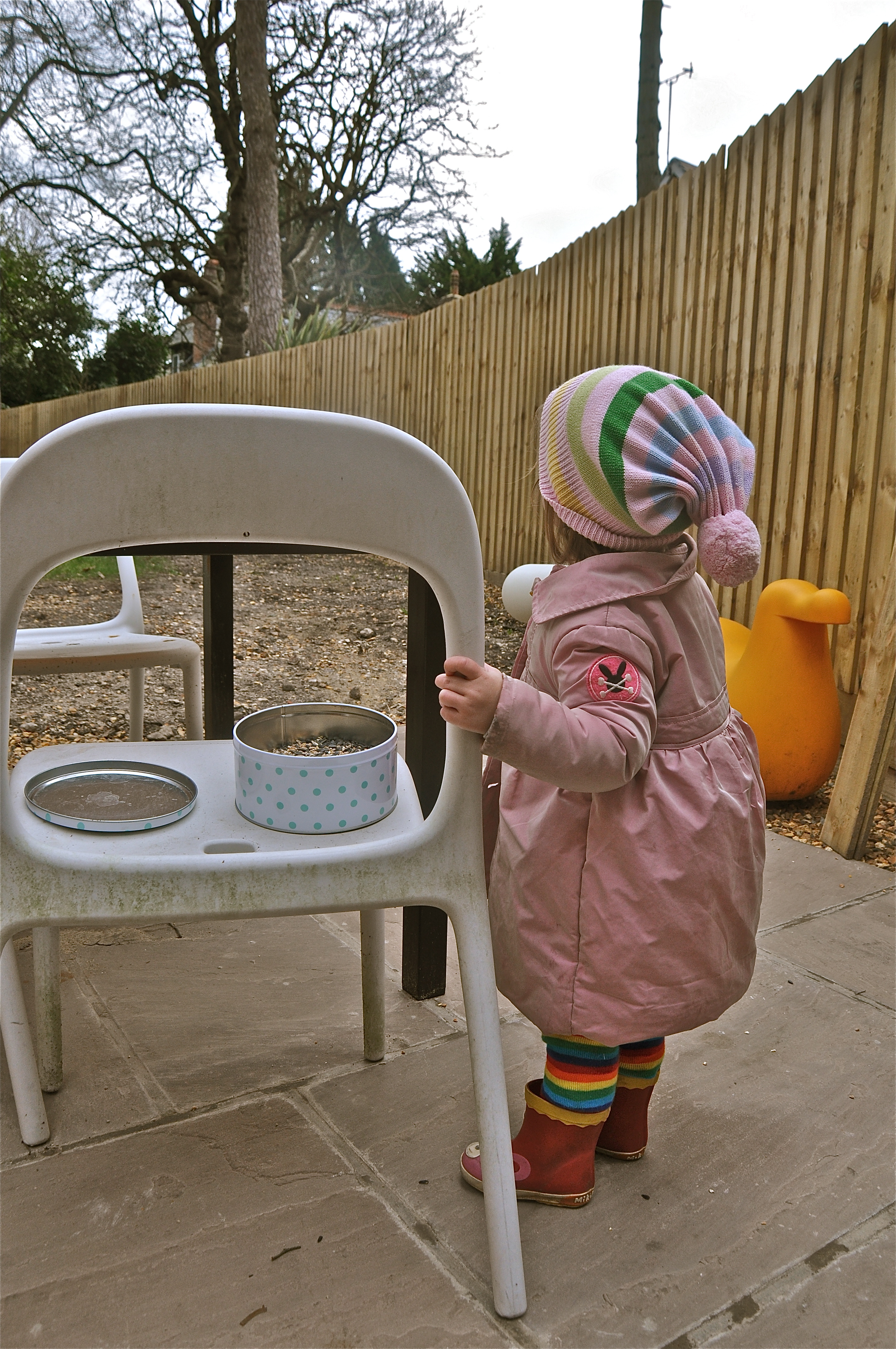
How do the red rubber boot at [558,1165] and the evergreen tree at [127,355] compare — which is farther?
the evergreen tree at [127,355]

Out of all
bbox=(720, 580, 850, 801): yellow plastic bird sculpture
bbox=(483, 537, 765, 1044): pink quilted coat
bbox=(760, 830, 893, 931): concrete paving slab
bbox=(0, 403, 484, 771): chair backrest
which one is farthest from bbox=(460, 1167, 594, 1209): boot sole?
bbox=(720, 580, 850, 801): yellow plastic bird sculpture

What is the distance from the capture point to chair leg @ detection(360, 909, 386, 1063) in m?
1.55

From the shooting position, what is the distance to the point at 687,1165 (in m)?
1.38

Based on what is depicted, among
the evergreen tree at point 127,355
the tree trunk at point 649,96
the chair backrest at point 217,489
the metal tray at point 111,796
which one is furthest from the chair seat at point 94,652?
the evergreen tree at point 127,355

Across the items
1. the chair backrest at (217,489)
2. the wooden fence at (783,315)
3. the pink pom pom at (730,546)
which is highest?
the wooden fence at (783,315)

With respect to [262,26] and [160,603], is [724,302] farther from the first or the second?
[262,26]

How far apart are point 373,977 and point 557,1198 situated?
431 mm

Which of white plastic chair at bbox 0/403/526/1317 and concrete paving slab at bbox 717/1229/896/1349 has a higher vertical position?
white plastic chair at bbox 0/403/526/1317

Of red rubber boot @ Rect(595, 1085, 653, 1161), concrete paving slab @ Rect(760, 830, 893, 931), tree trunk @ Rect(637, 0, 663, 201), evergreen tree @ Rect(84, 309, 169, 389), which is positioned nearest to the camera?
red rubber boot @ Rect(595, 1085, 653, 1161)

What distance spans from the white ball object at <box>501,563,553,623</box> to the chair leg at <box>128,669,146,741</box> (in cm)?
117

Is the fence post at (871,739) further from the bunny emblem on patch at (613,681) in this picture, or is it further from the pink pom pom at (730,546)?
the bunny emblem on patch at (613,681)

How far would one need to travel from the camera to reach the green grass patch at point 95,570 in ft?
21.5

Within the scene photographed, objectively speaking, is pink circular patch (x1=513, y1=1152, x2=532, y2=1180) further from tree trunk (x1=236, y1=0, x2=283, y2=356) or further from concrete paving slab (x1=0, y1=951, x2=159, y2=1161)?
tree trunk (x1=236, y1=0, x2=283, y2=356)

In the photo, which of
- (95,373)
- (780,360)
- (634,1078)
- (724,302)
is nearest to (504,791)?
(634,1078)
